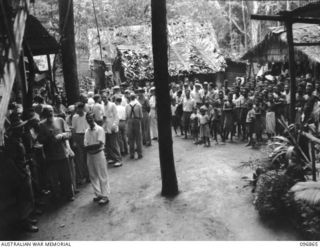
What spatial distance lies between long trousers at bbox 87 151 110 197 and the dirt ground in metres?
0.27

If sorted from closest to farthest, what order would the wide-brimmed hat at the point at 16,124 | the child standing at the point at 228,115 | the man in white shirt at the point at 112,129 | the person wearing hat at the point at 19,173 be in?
the person wearing hat at the point at 19,173 → the wide-brimmed hat at the point at 16,124 → the man in white shirt at the point at 112,129 → the child standing at the point at 228,115

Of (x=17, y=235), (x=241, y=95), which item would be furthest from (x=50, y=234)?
(x=241, y=95)

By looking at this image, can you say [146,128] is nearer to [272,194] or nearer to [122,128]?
[122,128]

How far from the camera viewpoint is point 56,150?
666 cm

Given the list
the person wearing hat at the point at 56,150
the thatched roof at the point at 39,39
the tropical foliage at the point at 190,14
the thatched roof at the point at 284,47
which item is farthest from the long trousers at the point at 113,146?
the tropical foliage at the point at 190,14

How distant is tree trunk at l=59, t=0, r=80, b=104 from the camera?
9.22 m

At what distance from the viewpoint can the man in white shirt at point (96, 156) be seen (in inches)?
257

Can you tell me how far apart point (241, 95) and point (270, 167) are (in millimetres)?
4870

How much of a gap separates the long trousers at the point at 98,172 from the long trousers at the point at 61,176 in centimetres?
53

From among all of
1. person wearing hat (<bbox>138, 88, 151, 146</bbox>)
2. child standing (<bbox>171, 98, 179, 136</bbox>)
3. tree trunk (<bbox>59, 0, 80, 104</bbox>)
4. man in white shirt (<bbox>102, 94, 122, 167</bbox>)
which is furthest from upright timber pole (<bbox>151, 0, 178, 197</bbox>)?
child standing (<bbox>171, 98, 179, 136</bbox>)

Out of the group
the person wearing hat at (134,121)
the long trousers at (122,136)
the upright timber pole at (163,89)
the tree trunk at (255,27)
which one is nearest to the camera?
the upright timber pole at (163,89)

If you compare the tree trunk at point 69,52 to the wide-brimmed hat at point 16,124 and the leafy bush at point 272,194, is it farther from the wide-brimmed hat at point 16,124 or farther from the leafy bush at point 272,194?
the leafy bush at point 272,194

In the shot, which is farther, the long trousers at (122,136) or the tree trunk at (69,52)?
the long trousers at (122,136)

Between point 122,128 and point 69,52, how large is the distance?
2470 mm
